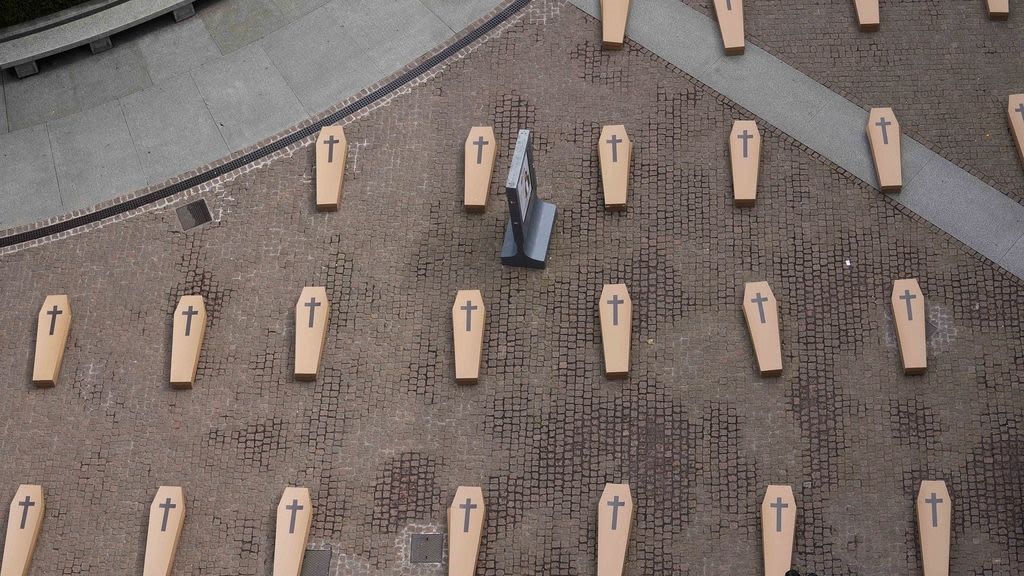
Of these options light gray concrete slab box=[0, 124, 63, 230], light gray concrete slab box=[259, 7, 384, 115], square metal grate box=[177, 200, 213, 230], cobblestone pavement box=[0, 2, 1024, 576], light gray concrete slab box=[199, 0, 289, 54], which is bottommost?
cobblestone pavement box=[0, 2, 1024, 576]

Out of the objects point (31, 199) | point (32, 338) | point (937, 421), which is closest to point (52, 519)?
point (32, 338)

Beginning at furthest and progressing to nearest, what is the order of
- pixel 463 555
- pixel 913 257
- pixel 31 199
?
1. pixel 31 199
2. pixel 913 257
3. pixel 463 555

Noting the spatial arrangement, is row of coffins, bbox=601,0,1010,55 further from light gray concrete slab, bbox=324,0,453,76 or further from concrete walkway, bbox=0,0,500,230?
light gray concrete slab, bbox=324,0,453,76

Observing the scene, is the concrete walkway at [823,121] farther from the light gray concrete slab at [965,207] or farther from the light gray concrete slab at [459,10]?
the light gray concrete slab at [459,10]

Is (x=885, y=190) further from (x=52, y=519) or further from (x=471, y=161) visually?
(x=52, y=519)

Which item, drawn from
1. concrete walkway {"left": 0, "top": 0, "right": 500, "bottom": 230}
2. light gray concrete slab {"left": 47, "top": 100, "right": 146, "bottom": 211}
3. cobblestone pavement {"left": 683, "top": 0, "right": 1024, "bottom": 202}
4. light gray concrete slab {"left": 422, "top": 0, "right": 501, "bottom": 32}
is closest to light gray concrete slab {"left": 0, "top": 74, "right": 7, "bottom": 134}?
concrete walkway {"left": 0, "top": 0, "right": 500, "bottom": 230}

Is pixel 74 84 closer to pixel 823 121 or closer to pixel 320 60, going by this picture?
pixel 320 60

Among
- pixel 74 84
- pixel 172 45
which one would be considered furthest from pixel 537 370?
pixel 74 84
